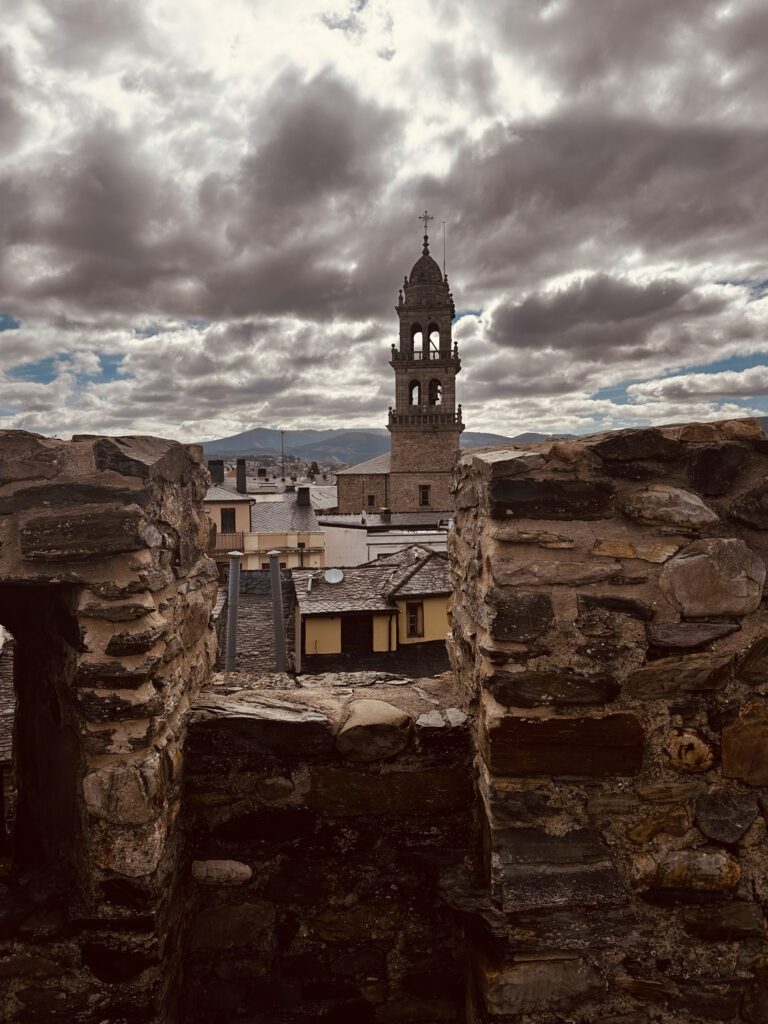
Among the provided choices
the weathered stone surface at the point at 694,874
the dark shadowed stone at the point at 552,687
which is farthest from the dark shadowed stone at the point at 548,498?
the weathered stone surface at the point at 694,874

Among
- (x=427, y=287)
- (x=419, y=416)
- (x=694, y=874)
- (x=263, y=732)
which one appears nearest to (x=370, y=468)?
(x=419, y=416)

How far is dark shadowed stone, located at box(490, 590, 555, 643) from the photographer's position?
2352 mm

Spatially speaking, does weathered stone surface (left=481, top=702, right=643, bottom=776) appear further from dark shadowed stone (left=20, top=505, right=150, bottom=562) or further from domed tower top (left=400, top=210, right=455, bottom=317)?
domed tower top (left=400, top=210, right=455, bottom=317)

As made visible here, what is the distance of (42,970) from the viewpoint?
2.42 metres

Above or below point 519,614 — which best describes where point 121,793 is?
below

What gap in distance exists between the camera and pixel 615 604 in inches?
93.0

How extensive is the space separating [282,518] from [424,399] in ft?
67.8

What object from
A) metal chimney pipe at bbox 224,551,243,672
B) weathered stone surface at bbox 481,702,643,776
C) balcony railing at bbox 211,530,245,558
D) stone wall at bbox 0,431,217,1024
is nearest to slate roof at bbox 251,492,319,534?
balcony railing at bbox 211,530,245,558

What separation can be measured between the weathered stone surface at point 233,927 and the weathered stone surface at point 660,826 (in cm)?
151

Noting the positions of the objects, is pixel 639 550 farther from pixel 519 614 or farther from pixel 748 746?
pixel 748 746

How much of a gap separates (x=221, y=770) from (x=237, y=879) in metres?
0.45

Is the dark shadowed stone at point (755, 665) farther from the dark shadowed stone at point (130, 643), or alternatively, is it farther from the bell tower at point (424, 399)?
the bell tower at point (424, 399)

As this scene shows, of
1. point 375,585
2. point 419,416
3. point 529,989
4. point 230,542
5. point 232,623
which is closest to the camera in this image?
point 529,989

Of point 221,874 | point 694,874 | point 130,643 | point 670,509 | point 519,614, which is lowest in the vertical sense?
point 221,874
